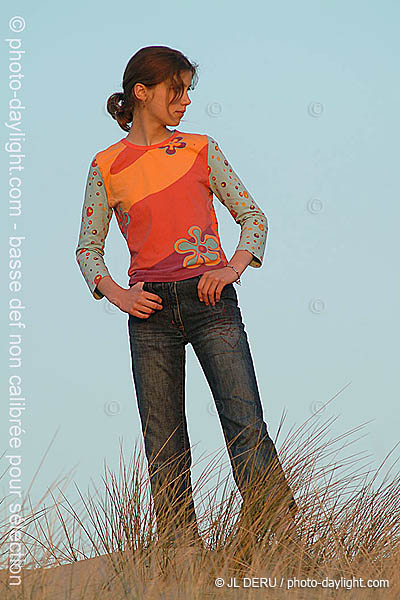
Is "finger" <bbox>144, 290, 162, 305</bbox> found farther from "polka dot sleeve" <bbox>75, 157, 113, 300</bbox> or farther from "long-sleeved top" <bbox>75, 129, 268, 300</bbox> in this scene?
"polka dot sleeve" <bbox>75, 157, 113, 300</bbox>

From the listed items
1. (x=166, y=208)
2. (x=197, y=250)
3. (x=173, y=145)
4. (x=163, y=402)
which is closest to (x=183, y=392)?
(x=163, y=402)

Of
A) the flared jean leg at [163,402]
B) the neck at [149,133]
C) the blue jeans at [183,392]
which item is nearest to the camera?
the blue jeans at [183,392]

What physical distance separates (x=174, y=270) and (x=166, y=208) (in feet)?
0.63

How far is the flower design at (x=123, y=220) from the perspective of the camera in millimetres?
2586

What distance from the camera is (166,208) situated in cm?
252

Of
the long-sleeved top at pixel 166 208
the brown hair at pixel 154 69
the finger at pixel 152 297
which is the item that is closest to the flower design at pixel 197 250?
the long-sleeved top at pixel 166 208

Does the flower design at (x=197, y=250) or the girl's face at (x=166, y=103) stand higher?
the girl's face at (x=166, y=103)

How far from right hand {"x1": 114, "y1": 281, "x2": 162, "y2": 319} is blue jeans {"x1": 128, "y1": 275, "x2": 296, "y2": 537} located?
0.07 feet

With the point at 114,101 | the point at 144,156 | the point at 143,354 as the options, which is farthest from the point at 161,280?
the point at 114,101

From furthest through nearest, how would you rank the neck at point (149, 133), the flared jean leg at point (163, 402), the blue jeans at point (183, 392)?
the neck at point (149, 133) < the flared jean leg at point (163, 402) < the blue jeans at point (183, 392)

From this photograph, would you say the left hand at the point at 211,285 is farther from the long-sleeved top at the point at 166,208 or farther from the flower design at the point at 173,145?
the flower design at the point at 173,145

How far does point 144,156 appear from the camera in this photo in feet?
8.50

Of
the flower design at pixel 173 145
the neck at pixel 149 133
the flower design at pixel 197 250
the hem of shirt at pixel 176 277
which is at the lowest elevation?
the hem of shirt at pixel 176 277

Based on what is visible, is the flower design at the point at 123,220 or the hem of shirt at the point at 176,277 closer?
the hem of shirt at the point at 176,277
